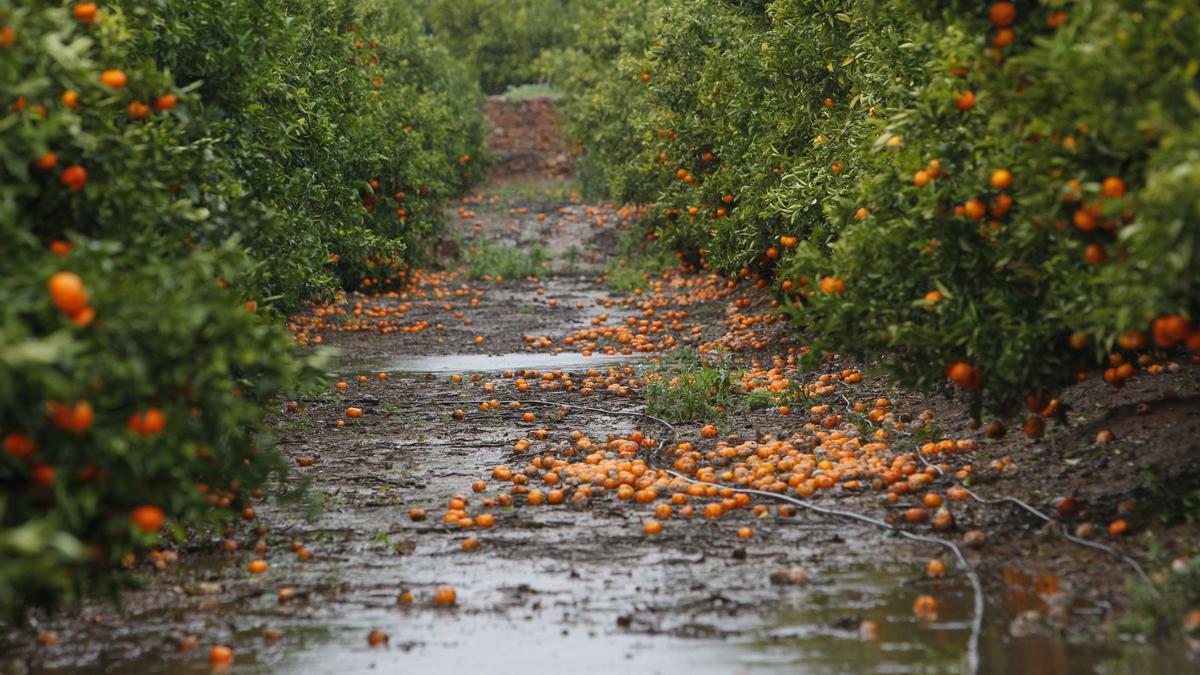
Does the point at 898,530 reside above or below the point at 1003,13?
below

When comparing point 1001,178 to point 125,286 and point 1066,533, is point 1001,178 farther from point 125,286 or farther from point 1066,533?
point 125,286

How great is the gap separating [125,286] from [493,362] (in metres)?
8.71

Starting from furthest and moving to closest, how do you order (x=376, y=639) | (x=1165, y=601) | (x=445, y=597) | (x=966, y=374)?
(x=966, y=374) → (x=445, y=597) → (x=376, y=639) → (x=1165, y=601)

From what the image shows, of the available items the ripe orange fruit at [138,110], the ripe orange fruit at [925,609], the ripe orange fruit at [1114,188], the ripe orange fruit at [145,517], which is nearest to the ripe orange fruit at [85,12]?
the ripe orange fruit at [138,110]

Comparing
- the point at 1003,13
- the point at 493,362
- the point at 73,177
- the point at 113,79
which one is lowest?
the point at 493,362

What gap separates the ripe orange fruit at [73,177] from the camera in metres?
4.46

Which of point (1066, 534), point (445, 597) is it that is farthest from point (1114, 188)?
point (445, 597)

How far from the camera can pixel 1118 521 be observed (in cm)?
576

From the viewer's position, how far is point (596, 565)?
235 inches

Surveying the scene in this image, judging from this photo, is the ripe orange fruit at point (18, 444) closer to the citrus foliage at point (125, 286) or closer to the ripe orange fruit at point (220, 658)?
the citrus foliage at point (125, 286)

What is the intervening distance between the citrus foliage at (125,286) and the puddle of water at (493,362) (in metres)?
5.15

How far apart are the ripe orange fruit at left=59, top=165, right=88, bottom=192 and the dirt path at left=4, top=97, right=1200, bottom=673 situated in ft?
5.58

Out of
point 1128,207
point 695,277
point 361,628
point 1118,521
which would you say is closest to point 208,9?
point 361,628

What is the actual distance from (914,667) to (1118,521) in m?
1.77
